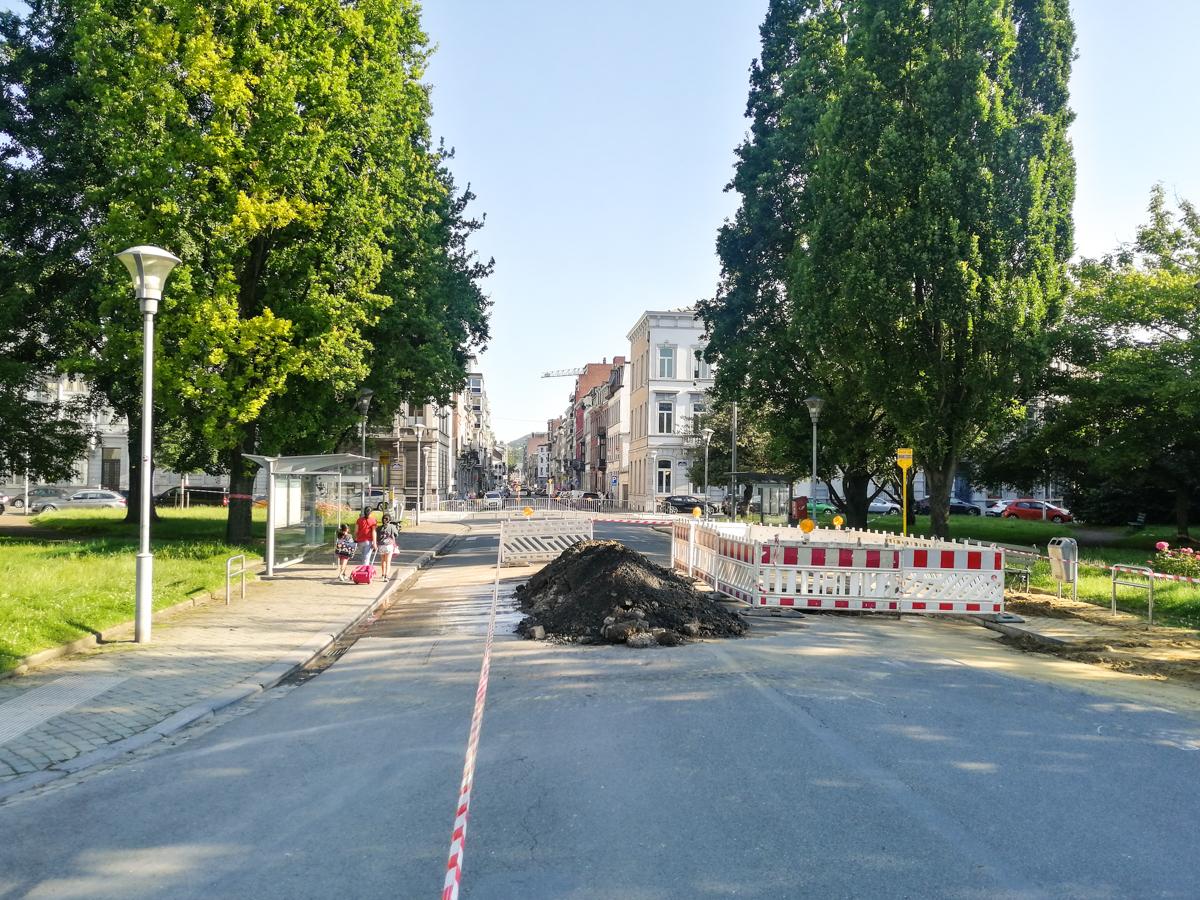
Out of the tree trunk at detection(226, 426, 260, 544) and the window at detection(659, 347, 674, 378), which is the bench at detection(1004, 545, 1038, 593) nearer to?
the tree trunk at detection(226, 426, 260, 544)

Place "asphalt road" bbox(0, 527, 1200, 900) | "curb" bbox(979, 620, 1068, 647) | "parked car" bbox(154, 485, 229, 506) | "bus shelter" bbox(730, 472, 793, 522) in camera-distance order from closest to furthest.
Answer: "asphalt road" bbox(0, 527, 1200, 900) < "curb" bbox(979, 620, 1068, 647) < "bus shelter" bbox(730, 472, 793, 522) < "parked car" bbox(154, 485, 229, 506)

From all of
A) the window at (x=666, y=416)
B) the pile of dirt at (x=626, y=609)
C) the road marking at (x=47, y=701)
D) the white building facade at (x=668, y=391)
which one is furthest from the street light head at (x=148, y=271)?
the window at (x=666, y=416)

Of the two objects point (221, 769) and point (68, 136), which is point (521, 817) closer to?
point (221, 769)

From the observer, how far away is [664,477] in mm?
73062

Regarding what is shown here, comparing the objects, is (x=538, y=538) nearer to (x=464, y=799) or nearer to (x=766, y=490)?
(x=464, y=799)

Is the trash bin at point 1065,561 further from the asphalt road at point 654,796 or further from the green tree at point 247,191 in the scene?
the green tree at point 247,191

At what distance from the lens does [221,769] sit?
6246 millimetres

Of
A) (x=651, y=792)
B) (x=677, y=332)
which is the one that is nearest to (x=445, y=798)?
(x=651, y=792)

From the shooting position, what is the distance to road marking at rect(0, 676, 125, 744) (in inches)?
284

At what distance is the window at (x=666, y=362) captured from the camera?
7312 cm

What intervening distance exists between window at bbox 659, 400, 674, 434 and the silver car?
124 feet

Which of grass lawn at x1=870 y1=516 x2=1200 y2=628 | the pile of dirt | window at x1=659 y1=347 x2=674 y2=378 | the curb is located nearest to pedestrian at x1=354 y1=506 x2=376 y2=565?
the pile of dirt

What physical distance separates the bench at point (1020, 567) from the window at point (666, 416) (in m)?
53.2

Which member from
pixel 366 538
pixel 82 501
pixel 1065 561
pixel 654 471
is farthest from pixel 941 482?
pixel 654 471
